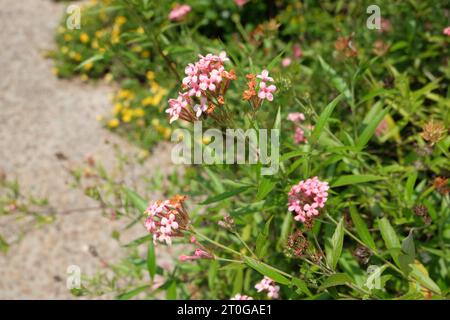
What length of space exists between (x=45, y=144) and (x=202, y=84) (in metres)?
3.91

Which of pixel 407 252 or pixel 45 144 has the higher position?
pixel 45 144

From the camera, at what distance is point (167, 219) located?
6.71ft

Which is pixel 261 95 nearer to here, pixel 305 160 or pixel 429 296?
pixel 305 160

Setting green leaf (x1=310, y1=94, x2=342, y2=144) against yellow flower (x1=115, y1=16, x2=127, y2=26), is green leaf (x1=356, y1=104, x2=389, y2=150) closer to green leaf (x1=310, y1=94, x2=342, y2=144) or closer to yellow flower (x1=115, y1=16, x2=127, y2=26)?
green leaf (x1=310, y1=94, x2=342, y2=144)

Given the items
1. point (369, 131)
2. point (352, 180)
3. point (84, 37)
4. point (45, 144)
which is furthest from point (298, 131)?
point (84, 37)

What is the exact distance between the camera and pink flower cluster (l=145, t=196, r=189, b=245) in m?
2.03

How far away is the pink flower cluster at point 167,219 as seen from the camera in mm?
2027

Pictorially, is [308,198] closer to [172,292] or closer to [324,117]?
[324,117]

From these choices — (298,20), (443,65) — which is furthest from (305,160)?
(298,20)

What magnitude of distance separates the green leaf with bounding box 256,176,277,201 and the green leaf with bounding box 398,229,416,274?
57cm

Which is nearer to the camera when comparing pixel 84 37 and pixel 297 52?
pixel 297 52

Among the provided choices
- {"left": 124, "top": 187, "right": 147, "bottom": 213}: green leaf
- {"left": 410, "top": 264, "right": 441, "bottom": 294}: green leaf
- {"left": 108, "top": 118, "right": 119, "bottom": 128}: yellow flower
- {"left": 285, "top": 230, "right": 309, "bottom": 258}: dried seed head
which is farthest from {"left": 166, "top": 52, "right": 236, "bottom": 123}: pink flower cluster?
{"left": 108, "top": 118, "right": 119, "bottom": 128}: yellow flower

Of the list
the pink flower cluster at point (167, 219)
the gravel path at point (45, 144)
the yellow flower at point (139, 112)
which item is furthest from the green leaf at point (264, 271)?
the yellow flower at point (139, 112)
